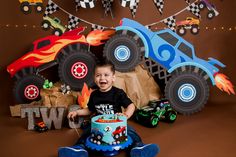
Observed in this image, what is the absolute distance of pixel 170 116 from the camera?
2121mm

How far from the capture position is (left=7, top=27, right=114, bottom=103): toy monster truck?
2.28 m

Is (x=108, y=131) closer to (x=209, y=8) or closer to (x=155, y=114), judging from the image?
(x=155, y=114)

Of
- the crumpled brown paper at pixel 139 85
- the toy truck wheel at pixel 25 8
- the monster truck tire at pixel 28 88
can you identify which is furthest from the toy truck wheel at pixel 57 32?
the crumpled brown paper at pixel 139 85

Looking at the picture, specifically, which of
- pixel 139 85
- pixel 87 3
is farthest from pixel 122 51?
pixel 87 3

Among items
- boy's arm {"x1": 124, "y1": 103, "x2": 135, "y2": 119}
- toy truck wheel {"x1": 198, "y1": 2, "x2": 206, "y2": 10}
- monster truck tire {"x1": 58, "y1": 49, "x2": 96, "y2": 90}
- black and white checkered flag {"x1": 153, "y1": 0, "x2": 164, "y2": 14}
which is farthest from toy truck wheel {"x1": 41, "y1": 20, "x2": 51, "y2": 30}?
toy truck wheel {"x1": 198, "y1": 2, "x2": 206, "y2": 10}

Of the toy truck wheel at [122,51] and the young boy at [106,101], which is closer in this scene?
the young boy at [106,101]

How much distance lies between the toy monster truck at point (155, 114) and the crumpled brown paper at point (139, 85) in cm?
11

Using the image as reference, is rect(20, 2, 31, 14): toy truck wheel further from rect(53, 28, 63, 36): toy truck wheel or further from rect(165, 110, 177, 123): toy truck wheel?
rect(165, 110, 177, 123): toy truck wheel

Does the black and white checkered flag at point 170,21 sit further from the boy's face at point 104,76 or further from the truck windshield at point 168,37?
the boy's face at point 104,76

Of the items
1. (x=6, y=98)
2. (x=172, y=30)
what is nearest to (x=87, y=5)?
(x=172, y=30)

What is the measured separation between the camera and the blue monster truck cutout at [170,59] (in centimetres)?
229

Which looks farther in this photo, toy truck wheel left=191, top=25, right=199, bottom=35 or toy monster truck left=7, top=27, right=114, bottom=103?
toy truck wheel left=191, top=25, right=199, bottom=35

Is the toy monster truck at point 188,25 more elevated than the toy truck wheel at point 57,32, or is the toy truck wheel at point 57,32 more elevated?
the toy monster truck at point 188,25

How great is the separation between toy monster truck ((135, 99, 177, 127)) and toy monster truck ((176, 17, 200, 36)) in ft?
2.16
